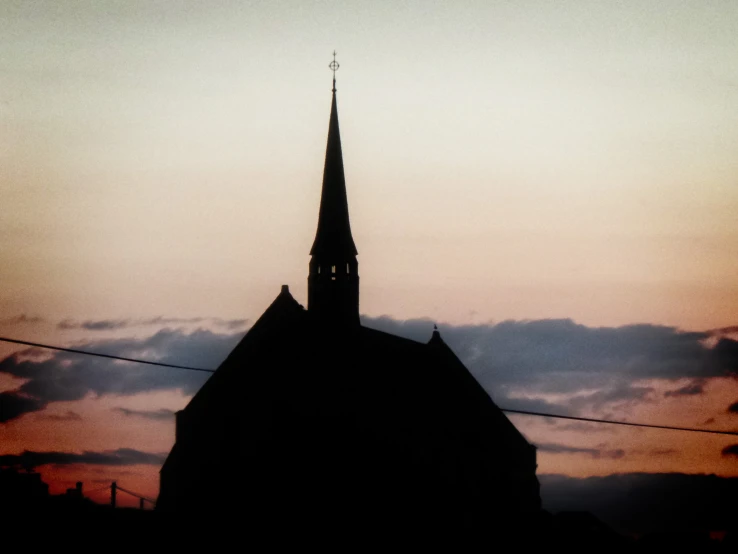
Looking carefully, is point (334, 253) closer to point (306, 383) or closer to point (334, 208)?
point (334, 208)

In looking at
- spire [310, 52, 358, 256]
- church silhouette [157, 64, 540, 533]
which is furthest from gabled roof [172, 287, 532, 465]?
spire [310, 52, 358, 256]

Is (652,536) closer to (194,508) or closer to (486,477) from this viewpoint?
(486,477)

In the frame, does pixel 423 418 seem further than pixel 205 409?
Yes

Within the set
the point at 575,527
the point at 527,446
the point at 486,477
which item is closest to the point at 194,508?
the point at 486,477

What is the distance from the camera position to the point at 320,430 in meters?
39.6

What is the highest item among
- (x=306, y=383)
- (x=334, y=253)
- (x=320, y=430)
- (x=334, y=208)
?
(x=334, y=208)

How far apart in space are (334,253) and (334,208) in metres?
2.47

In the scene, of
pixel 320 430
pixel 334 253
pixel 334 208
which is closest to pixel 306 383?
pixel 320 430

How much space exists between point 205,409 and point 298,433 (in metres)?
4.48

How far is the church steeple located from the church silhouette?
6 cm

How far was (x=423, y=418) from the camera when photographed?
4622cm

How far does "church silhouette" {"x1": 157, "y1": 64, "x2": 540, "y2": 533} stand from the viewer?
39312mm

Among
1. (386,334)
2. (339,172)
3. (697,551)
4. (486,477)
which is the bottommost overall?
(697,551)

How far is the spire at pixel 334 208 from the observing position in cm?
4616
